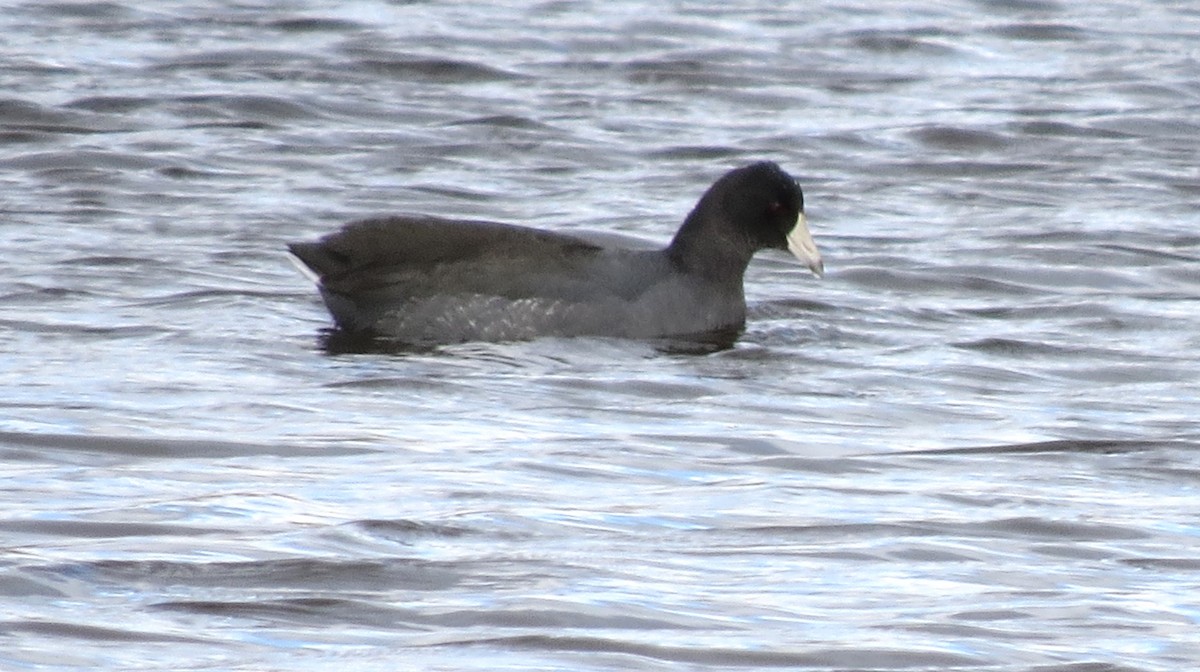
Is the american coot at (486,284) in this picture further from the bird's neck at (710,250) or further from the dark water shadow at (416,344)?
the bird's neck at (710,250)

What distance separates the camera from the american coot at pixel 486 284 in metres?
11.1

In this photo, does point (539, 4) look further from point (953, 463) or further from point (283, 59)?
point (953, 463)

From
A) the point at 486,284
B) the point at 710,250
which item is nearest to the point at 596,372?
the point at 486,284

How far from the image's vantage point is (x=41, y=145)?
16.7 meters

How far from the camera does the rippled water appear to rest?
646 centimetres

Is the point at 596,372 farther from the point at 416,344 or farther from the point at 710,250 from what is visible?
the point at 710,250

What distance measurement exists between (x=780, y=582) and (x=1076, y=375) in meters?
4.24

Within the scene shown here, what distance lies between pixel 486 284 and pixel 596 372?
789 millimetres

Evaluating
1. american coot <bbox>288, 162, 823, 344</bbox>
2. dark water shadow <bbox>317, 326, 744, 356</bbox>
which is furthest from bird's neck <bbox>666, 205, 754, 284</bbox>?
dark water shadow <bbox>317, 326, 744, 356</bbox>

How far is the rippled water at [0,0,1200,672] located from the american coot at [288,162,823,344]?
19 centimetres

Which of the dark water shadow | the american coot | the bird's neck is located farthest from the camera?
the bird's neck

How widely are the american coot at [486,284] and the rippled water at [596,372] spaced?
191mm

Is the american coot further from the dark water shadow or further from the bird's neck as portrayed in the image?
the bird's neck

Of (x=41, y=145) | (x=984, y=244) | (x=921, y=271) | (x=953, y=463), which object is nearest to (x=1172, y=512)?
(x=953, y=463)
